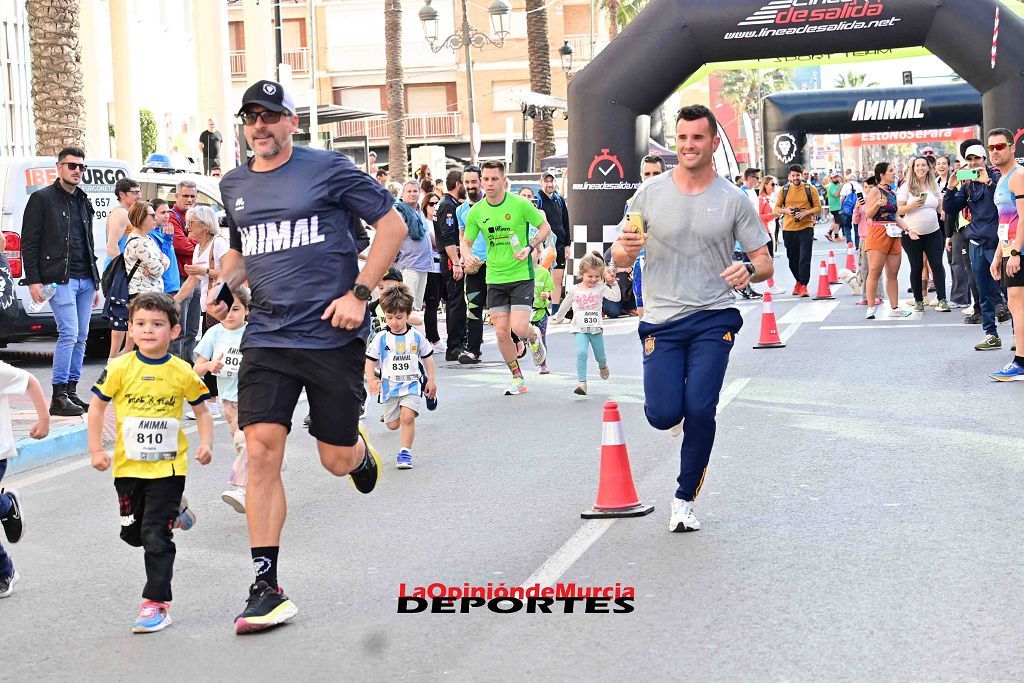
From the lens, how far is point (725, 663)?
5066 mm

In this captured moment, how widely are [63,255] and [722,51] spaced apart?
36.2ft

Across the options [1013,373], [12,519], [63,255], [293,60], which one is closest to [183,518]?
[12,519]

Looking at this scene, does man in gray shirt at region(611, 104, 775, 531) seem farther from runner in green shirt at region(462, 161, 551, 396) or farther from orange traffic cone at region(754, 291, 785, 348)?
orange traffic cone at region(754, 291, 785, 348)

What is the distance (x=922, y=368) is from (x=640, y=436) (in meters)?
4.21

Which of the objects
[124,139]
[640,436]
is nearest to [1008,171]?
[640,436]

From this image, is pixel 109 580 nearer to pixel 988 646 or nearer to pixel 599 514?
pixel 599 514

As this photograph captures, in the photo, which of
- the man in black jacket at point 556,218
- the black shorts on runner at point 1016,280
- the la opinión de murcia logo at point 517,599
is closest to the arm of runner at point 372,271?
the la opinión de murcia logo at point 517,599

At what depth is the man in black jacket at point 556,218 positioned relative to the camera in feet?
63.4

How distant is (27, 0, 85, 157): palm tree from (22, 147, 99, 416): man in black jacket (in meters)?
6.62

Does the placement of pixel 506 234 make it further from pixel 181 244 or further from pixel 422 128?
pixel 422 128

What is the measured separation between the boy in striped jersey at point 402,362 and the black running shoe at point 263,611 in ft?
12.8

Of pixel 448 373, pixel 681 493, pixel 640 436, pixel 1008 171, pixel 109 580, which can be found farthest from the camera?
pixel 448 373

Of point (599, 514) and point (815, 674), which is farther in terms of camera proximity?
point (599, 514)

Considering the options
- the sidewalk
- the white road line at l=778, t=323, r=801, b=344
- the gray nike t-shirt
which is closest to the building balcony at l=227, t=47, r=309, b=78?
the white road line at l=778, t=323, r=801, b=344
